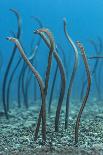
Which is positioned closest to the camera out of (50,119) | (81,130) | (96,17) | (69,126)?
(81,130)

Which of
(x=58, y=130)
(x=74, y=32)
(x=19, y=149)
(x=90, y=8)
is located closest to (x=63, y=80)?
(x=58, y=130)

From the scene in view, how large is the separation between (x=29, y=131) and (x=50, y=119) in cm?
169

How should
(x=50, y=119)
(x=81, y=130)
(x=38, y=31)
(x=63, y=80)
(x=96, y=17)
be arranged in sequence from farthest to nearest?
(x=96, y=17), (x=50, y=119), (x=81, y=130), (x=63, y=80), (x=38, y=31)

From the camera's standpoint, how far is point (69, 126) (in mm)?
6688

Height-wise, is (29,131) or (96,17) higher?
(96,17)

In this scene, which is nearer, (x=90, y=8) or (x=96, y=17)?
(x=90, y=8)

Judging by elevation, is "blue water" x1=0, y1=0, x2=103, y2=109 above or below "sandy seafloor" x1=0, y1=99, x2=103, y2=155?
above

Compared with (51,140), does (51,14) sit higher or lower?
higher

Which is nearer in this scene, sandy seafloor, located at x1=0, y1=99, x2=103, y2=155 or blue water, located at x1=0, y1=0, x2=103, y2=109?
sandy seafloor, located at x1=0, y1=99, x2=103, y2=155

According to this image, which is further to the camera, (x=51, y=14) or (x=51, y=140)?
(x=51, y=14)

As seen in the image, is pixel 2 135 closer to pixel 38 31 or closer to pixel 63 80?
pixel 63 80

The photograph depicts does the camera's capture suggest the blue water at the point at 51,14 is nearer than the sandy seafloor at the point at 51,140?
No

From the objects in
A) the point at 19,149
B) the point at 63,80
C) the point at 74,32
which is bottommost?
the point at 19,149

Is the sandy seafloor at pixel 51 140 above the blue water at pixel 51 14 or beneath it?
beneath
